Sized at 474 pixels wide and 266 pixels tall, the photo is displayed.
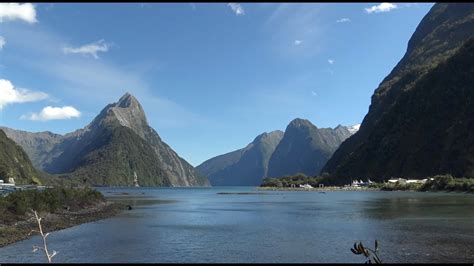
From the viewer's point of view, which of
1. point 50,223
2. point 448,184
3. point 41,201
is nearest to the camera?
point 50,223

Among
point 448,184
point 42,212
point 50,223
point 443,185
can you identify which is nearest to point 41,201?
point 42,212

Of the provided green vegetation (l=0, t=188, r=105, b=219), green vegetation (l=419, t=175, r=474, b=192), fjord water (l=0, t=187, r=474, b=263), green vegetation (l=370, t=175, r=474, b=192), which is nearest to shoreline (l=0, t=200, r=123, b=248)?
green vegetation (l=0, t=188, r=105, b=219)

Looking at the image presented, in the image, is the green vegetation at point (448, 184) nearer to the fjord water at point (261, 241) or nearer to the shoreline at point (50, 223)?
the fjord water at point (261, 241)

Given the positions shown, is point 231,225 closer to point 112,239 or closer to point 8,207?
point 112,239

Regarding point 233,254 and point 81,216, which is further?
point 81,216

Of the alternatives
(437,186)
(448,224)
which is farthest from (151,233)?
(437,186)

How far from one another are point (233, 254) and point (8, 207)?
34463 millimetres

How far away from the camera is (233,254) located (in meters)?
38.0

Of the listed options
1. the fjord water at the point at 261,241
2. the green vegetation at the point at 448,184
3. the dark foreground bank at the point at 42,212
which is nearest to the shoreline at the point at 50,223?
the dark foreground bank at the point at 42,212

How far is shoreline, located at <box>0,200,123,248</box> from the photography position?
1812 inches

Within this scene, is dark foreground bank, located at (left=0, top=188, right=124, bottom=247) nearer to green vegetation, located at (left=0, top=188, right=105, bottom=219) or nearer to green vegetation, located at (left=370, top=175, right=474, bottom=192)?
green vegetation, located at (left=0, top=188, right=105, bottom=219)

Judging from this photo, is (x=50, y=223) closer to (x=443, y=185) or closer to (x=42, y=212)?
(x=42, y=212)

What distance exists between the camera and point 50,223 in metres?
59.2

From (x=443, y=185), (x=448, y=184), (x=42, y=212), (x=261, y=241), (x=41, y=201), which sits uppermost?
(x=448, y=184)
